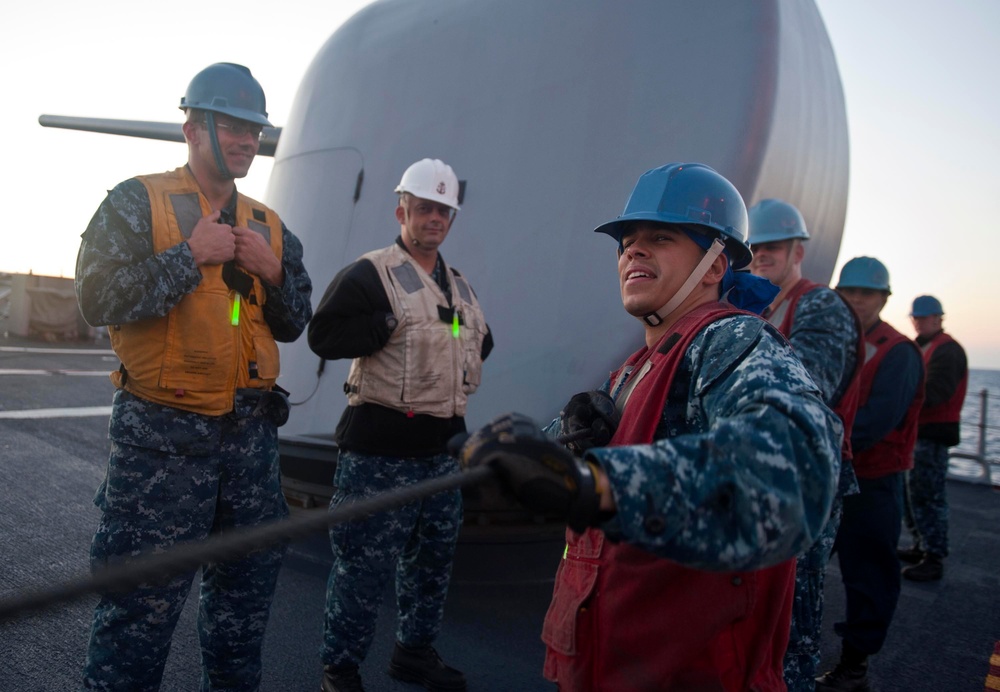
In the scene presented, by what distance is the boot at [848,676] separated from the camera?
2.95 m

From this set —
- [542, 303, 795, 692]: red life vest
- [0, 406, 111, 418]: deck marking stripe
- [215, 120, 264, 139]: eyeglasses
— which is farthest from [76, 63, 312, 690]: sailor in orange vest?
[0, 406, 111, 418]: deck marking stripe

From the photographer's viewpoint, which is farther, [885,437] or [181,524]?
[885,437]

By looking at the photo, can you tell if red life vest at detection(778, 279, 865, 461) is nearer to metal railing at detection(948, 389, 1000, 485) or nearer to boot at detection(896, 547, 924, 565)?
boot at detection(896, 547, 924, 565)

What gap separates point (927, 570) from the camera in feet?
15.2

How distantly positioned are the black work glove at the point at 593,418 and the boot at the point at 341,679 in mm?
1581

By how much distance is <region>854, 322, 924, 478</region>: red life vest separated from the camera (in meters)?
2.98

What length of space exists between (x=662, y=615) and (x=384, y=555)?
1.56 m

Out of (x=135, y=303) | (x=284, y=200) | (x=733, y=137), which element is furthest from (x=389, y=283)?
(x=284, y=200)

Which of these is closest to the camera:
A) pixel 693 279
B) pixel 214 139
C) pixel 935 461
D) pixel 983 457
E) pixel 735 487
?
pixel 735 487

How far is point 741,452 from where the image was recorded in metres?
0.91

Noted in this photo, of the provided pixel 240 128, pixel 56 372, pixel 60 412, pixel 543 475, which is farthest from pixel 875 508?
pixel 56 372

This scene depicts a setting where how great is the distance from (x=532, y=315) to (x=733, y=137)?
1412 millimetres

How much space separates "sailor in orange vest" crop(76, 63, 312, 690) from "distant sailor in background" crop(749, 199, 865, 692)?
180cm

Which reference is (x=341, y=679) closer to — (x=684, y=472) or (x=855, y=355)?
(x=684, y=472)
